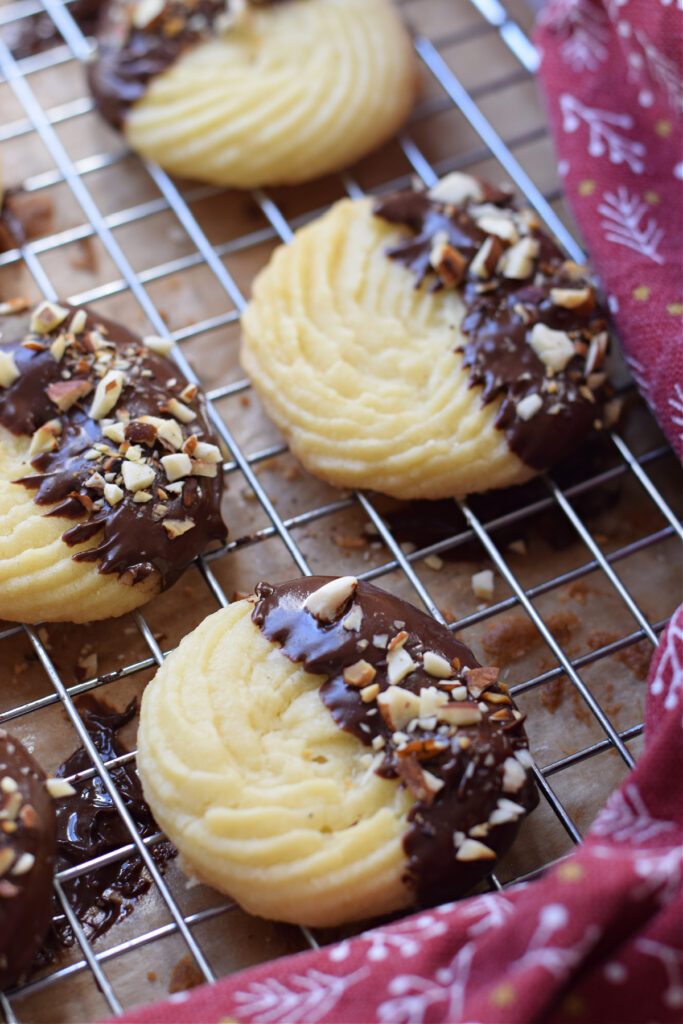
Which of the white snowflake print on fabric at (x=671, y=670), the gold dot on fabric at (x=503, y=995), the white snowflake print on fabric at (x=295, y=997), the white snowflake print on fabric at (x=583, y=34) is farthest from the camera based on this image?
the white snowflake print on fabric at (x=583, y=34)

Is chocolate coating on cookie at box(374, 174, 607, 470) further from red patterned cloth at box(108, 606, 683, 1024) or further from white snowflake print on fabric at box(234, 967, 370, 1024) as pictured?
white snowflake print on fabric at box(234, 967, 370, 1024)

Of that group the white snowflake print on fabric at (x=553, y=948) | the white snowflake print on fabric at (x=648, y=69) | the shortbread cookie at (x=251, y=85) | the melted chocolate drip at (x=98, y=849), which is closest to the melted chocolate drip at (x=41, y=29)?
the shortbread cookie at (x=251, y=85)

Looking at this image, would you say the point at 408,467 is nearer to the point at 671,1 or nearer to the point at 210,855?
the point at 210,855

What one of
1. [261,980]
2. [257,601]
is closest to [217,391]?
[257,601]

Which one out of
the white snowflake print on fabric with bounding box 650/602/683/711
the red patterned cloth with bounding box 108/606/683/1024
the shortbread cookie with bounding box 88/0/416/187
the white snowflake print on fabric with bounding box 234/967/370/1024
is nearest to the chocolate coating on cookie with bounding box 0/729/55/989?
the red patterned cloth with bounding box 108/606/683/1024

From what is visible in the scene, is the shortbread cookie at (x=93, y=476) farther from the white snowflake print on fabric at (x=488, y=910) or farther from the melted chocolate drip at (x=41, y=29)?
the melted chocolate drip at (x=41, y=29)

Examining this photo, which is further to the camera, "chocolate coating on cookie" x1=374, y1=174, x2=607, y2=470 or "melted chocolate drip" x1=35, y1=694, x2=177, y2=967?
"chocolate coating on cookie" x1=374, y1=174, x2=607, y2=470

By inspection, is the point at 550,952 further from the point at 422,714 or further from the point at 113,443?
the point at 113,443
